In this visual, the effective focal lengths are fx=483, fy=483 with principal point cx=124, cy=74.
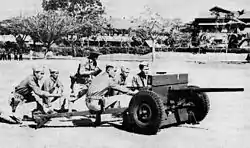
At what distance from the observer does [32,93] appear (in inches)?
389

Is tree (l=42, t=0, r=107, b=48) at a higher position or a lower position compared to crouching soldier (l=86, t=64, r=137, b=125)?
higher

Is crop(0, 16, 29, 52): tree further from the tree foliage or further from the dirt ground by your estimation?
the dirt ground

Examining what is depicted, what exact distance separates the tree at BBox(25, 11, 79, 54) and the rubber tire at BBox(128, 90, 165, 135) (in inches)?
1755

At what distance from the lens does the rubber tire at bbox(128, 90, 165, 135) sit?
843 centimetres

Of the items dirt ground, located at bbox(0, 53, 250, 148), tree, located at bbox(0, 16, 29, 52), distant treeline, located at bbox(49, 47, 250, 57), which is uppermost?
tree, located at bbox(0, 16, 29, 52)

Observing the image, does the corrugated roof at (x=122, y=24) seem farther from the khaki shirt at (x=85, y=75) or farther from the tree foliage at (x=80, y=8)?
the khaki shirt at (x=85, y=75)

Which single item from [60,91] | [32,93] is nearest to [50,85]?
[60,91]

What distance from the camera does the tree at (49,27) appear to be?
54.7 m

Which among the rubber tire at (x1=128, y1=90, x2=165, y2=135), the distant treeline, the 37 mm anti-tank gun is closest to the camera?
the rubber tire at (x1=128, y1=90, x2=165, y2=135)

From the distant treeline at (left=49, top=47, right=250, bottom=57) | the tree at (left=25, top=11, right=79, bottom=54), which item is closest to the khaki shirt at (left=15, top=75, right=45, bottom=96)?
the tree at (left=25, top=11, right=79, bottom=54)

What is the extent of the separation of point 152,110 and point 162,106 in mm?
223

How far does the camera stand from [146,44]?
63.8 m

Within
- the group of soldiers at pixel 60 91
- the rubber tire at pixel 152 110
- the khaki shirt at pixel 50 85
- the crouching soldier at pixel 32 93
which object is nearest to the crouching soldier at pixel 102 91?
the group of soldiers at pixel 60 91

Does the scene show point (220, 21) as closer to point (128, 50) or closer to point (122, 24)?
point (122, 24)
